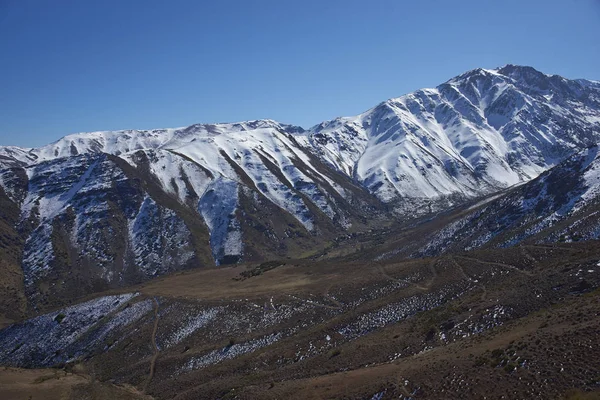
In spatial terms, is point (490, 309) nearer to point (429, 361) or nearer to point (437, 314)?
point (437, 314)

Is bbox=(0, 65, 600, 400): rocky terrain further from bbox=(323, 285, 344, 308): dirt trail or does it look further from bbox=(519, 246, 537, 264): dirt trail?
bbox=(519, 246, 537, 264): dirt trail

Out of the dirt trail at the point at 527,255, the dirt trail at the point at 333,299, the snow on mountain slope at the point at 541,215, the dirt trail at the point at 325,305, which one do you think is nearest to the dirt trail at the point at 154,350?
the dirt trail at the point at 325,305

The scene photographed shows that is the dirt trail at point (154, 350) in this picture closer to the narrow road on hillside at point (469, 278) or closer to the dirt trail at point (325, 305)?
the dirt trail at point (325, 305)

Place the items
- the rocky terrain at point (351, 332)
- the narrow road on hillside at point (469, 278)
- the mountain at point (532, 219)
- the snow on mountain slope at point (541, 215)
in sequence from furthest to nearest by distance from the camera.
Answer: the mountain at point (532, 219)
the snow on mountain slope at point (541, 215)
the narrow road on hillside at point (469, 278)
the rocky terrain at point (351, 332)

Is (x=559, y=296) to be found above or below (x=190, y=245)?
below

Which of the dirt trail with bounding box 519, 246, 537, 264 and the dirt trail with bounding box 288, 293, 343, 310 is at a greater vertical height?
the dirt trail with bounding box 288, 293, 343, 310

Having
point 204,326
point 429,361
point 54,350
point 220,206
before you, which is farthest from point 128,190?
point 429,361

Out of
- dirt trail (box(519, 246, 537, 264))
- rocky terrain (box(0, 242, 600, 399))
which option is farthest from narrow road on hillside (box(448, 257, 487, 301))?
dirt trail (box(519, 246, 537, 264))

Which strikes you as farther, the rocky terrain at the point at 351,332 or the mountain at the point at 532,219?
the mountain at the point at 532,219

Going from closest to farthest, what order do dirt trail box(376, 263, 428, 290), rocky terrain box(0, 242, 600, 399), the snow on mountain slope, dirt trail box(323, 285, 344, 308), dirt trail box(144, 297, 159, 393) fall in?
1. rocky terrain box(0, 242, 600, 399)
2. dirt trail box(144, 297, 159, 393)
3. dirt trail box(376, 263, 428, 290)
4. dirt trail box(323, 285, 344, 308)
5. the snow on mountain slope

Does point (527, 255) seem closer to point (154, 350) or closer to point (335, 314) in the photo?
point (335, 314)

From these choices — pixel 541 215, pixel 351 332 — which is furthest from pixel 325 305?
pixel 541 215
